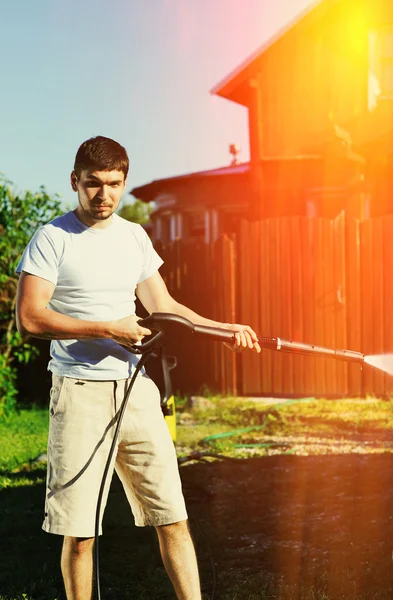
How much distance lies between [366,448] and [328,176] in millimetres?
9013

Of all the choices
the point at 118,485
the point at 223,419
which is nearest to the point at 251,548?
the point at 118,485

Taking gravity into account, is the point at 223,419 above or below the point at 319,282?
below

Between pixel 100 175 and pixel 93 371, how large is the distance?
743mm

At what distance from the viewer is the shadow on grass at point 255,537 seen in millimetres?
3857

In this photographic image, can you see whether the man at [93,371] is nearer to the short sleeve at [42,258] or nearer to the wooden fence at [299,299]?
the short sleeve at [42,258]

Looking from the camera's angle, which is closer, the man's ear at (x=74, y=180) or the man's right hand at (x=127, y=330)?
the man's right hand at (x=127, y=330)

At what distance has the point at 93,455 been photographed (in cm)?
296

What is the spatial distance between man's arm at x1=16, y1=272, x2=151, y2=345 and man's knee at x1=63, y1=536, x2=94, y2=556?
0.77 meters

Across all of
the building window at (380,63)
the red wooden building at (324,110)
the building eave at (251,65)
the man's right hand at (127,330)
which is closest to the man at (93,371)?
the man's right hand at (127,330)

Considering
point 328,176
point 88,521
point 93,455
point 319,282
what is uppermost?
point 328,176

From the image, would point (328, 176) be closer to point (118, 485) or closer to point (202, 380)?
point (202, 380)

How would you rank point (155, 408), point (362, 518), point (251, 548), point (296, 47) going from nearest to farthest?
1. point (155, 408)
2. point (251, 548)
3. point (362, 518)
4. point (296, 47)

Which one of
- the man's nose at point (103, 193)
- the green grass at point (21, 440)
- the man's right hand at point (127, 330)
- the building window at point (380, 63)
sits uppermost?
the building window at point (380, 63)

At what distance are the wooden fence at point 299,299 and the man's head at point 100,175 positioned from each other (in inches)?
276
